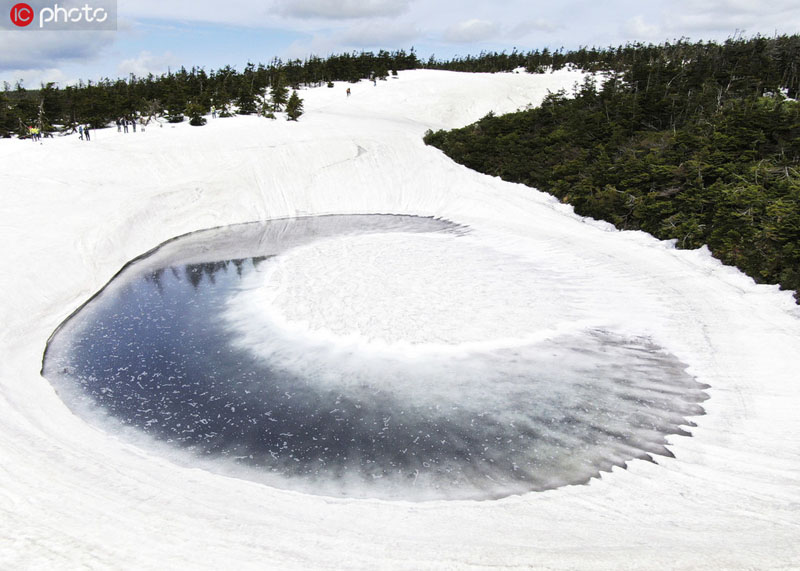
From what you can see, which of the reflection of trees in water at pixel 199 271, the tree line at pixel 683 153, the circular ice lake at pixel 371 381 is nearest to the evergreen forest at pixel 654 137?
the tree line at pixel 683 153

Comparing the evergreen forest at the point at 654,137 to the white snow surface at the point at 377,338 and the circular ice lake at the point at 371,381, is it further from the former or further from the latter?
the circular ice lake at the point at 371,381

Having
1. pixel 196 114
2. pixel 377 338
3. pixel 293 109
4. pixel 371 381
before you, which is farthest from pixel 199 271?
pixel 293 109

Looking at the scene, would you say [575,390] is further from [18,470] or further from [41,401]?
[41,401]

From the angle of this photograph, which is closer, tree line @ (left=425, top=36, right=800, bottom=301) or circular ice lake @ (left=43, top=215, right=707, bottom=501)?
circular ice lake @ (left=43, top=215, right=707, bottom=501)

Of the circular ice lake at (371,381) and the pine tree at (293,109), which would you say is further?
the pine tree at (293,109)

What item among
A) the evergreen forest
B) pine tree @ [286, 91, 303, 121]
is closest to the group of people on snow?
the evergreen forest

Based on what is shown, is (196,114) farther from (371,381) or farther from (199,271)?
(371,381)

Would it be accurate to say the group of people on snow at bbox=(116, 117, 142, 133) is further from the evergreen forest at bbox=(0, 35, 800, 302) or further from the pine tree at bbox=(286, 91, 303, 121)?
the pine tree at bbox=(286, 91, 303, 121)
